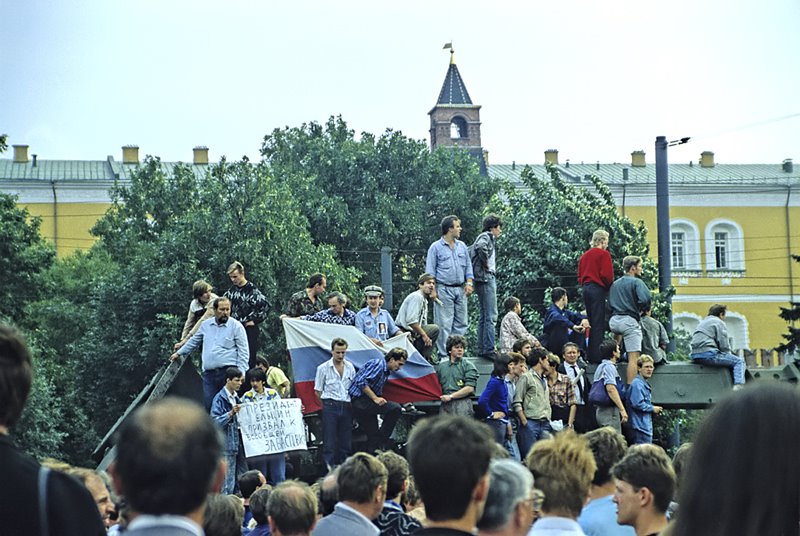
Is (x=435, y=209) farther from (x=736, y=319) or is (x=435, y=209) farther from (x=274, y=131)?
(x=736, y=319)

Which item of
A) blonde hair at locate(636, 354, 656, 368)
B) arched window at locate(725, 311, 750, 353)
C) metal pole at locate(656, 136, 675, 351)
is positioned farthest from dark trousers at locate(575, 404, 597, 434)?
arched window at locate(725, 311, 750, 353)

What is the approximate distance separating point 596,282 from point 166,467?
15.4 meters

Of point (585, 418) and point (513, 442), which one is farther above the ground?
point (585, 418)

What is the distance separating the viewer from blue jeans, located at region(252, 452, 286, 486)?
1571 centimetres

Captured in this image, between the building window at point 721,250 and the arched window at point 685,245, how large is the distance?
4.14 ft

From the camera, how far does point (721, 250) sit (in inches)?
3268

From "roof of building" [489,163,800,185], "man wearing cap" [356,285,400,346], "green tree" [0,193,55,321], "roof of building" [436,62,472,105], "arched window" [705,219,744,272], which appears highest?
"roof of building" [436,62,472,105]

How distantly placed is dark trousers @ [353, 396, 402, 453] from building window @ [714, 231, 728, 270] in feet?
226

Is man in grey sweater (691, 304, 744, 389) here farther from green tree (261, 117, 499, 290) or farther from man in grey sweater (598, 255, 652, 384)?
green tree (261, 117, 499, 290)

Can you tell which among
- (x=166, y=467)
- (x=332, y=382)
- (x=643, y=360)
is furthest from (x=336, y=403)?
(x=166, y=467)

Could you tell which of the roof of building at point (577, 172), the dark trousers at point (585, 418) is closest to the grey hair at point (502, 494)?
the dark trousers at point (585, 418)

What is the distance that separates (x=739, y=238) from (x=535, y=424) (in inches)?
2723

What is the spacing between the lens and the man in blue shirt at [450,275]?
59.6ft

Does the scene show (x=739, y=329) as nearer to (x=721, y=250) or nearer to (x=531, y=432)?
(x=721, y=250)
